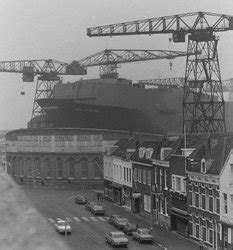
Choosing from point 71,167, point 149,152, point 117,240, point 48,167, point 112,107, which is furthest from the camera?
point 112,107

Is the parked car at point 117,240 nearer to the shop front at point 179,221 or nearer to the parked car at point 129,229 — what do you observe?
the parked car at point 129,229

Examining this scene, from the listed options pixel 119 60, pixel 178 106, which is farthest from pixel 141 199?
pixel 178 106

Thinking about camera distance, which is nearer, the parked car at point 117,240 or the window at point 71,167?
the parked car at point 117,240

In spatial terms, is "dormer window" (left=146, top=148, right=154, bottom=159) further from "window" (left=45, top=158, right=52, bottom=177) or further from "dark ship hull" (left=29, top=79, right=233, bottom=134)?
"dark ship hull" (left=29, top=79, right=233, bottom=134)

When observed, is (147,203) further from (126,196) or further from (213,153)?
(213,153)

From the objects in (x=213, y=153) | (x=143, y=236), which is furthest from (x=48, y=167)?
(x=213, y=153)

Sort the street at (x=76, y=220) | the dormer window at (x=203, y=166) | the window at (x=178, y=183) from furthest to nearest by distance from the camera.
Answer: the window at (x=178, y=183)
the dormer window at (x=203, y=166)
the street at (x=76, y=220)

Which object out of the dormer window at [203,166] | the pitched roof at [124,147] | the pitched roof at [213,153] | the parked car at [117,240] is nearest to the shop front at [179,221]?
the pitched roof at [213,153]
